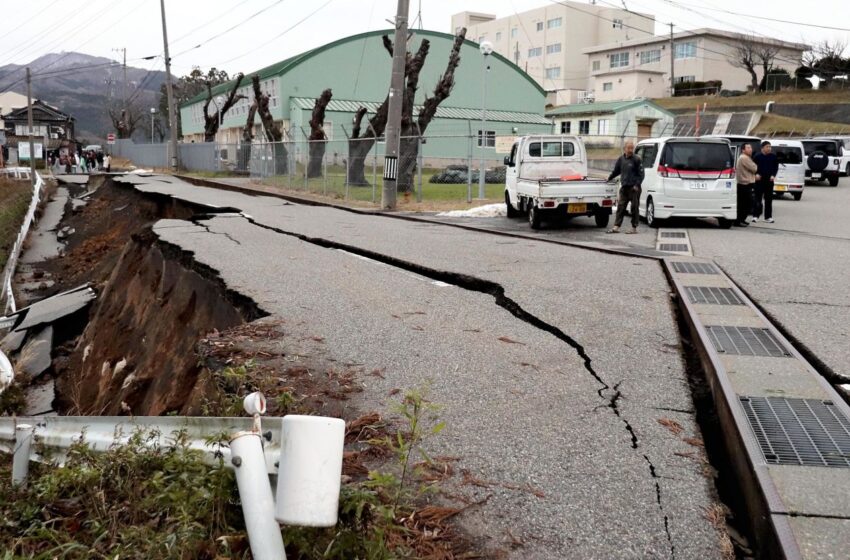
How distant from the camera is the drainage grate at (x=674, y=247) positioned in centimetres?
1236

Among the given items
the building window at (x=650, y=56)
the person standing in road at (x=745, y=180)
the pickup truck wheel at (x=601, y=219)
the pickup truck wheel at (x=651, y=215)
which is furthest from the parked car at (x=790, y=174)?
the building window at (x=650, y=56)

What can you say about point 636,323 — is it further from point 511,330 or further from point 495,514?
point 495,514

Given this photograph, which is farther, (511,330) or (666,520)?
(511,330)

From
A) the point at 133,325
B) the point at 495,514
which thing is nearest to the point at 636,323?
the point at 495,514

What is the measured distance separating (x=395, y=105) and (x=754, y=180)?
9.60 m

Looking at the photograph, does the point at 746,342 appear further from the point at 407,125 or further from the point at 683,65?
the point at 683,65

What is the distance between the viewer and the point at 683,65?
7681cm

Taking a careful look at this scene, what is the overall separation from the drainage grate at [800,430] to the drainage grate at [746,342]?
1.20 m

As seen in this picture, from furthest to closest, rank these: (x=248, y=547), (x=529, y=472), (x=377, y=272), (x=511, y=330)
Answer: (x=377, y=272) → (x=511, y=330) → (x=529, y=472) → (x=248, y=547)

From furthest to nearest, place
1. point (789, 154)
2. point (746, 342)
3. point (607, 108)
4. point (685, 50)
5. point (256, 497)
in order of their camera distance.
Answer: point (685, 50) → point (607, 108) → point (789, 154) → point (746, 342) → point (256, 497)

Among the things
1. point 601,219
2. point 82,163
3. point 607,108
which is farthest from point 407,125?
point 82,163

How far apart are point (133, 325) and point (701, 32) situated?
75.0 meters

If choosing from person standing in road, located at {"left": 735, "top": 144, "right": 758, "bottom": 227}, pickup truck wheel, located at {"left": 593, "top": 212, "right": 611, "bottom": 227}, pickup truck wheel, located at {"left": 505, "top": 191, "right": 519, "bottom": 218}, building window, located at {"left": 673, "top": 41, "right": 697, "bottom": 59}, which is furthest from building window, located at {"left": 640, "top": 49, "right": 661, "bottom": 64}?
pickup truck wheel, located at {"left": 593, "top": 212, "right": 611, "bottom": 227}

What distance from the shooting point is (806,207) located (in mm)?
21953
